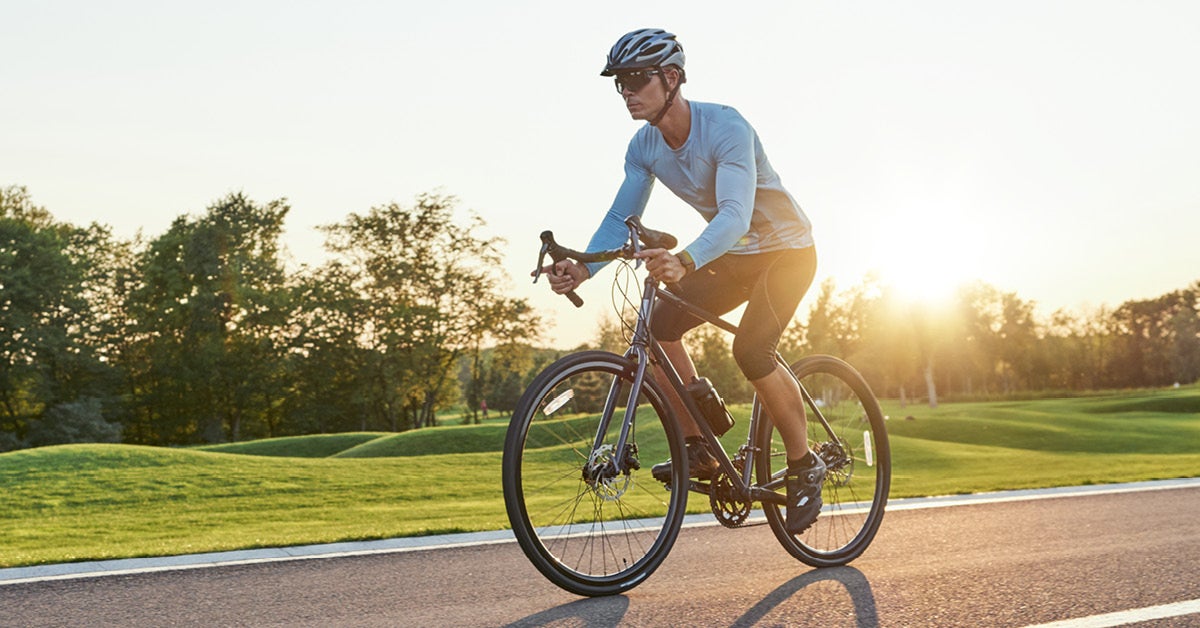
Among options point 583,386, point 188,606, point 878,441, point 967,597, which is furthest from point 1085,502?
point 188,606

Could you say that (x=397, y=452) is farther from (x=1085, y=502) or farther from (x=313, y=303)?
(x=313, y=303)

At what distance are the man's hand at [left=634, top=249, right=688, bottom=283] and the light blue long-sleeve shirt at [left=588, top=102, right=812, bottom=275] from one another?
0.29 feet

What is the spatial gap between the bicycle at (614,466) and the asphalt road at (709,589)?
0.18 meters

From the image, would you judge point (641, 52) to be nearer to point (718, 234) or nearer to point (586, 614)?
point (718, 234)

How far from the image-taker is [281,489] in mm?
15133

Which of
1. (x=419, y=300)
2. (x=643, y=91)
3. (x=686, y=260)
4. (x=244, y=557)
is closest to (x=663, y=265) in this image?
(x=686, y=260)

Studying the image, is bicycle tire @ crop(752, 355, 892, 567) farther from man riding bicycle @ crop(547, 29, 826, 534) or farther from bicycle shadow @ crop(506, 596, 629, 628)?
bicycle shadow @ crop(506, 596, 629, 628)

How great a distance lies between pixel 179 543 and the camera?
7.21 m

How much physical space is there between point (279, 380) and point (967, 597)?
5947 cm

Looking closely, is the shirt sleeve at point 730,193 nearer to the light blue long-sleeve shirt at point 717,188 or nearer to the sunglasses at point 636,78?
the light blue long-sleeve shirt at point 717,188

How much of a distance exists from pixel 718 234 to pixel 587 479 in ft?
3.36

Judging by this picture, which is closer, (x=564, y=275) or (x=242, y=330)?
(x=564, y=275)

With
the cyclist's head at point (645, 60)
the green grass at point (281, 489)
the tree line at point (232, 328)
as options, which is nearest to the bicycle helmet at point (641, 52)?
the cyclist's head at point (645, 60)

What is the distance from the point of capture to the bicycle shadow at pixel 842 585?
3527 mm
